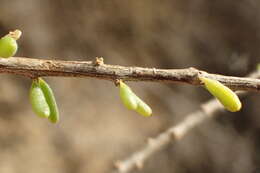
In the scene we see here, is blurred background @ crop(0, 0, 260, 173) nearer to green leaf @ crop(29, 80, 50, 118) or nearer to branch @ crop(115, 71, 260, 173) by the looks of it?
branch @ crop(115, 71, 260, 173)

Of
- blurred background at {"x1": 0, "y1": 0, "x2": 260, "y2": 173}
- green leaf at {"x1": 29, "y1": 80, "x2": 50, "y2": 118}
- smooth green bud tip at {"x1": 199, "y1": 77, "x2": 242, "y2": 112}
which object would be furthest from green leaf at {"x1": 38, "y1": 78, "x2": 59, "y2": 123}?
A: blurred background at {"x1": 0, "y1": 0, "x2": 260, "y2": 173}

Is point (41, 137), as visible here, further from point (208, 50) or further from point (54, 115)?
point (54, 115)

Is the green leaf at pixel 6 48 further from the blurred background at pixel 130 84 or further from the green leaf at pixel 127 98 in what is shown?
the blurred background at pixel 130 84

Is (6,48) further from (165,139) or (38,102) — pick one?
(165,139)

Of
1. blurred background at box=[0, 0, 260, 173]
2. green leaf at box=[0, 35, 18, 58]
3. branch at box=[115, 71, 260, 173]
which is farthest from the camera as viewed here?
blurred background at box=[0, 0, 260, 173]

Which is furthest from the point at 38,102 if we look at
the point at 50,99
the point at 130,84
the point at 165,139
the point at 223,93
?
the point at 130,84

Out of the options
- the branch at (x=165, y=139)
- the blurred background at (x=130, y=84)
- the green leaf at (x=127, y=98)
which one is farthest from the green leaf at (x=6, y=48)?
the blurred background at (x=130, y=84)
